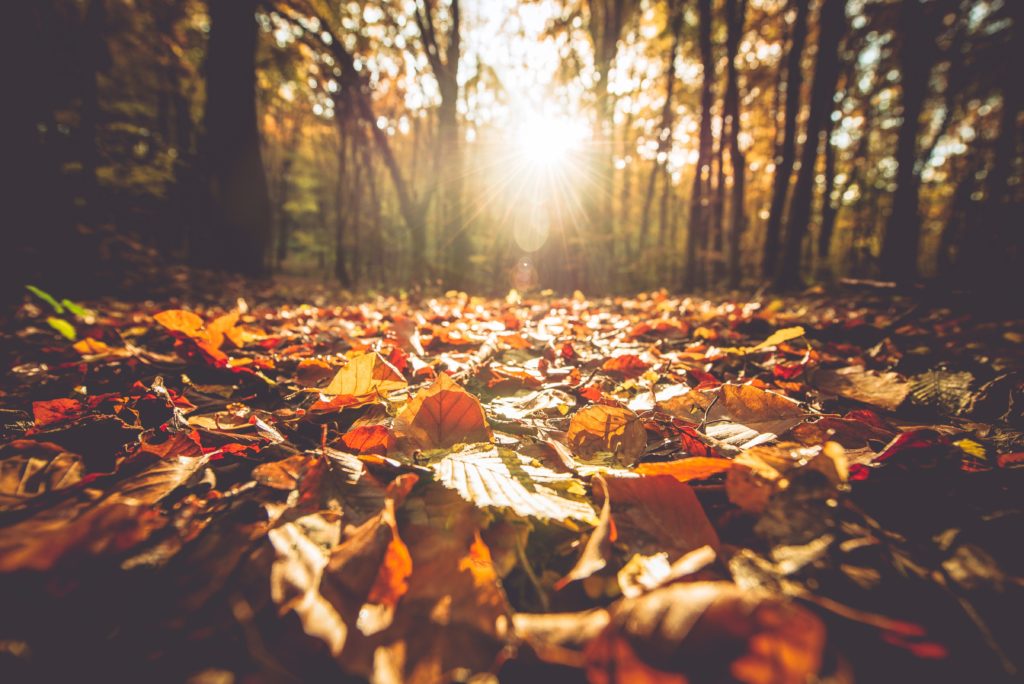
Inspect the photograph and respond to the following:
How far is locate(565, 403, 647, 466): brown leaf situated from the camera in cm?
97

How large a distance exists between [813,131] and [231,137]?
9173mm

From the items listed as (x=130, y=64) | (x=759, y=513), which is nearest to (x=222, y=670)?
(x=759, y=513)

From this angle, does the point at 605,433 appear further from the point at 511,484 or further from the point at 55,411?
the point at 55,411

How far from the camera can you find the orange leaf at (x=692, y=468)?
74cm

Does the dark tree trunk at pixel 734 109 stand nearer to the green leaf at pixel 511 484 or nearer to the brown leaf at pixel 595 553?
the green leaf at pixel 511 484

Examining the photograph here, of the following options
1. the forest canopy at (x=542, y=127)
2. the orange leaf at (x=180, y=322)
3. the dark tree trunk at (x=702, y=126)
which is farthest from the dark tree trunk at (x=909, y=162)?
the orange leaf at (x=180, y=322)

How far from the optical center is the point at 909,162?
5.41m

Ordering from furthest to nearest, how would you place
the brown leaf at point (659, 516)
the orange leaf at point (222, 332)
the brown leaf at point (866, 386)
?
1. the orange leaf at point (222, 332)
2. the brown leaf at point (866, 386)
3. the brown leaf at point (659, 516)

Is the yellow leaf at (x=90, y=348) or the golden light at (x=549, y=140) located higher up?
the golden light at (x=549, y=140)

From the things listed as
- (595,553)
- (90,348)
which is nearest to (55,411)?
(90,348)

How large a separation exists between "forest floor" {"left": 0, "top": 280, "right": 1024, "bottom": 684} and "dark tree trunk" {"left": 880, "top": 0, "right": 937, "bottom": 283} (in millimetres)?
A: 5355

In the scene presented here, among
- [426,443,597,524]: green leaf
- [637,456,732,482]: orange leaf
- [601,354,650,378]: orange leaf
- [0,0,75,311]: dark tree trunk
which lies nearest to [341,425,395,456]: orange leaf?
[426,443,597,524]: green leaf

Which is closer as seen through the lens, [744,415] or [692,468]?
[692,468]

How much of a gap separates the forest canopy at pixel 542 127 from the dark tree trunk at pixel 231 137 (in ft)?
0.11
